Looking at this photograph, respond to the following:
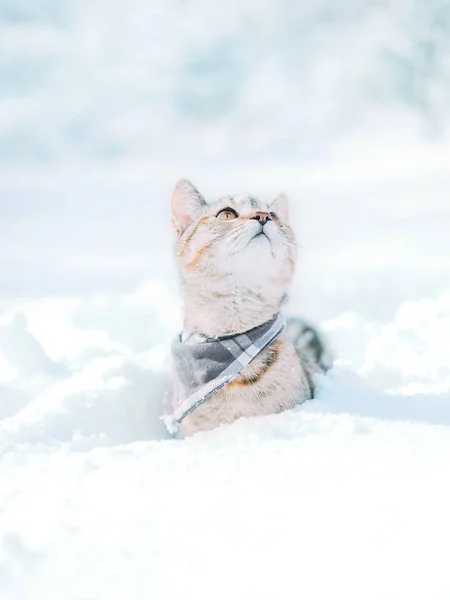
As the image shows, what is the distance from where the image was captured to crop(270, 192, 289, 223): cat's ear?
141 inches

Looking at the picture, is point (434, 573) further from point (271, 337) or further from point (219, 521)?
point (271, 337)

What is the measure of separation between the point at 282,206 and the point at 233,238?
0.69 meters

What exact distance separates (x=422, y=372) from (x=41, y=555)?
175 inches

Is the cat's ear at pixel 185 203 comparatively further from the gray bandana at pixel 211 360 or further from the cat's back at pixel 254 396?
the cat's back at pixel 254 396

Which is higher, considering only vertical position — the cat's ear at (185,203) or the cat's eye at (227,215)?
the cat's ear at (185,203)

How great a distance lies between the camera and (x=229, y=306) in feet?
10.7

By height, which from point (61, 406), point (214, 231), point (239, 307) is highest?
point (214, 231)

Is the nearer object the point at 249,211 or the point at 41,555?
the point at 41,555

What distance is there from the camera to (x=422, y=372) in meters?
5.42

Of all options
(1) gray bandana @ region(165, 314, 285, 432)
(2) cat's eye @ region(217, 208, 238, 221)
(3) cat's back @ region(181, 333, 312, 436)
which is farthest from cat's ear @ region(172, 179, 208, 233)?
(3) cat's back @ region(181, 333, 312, 436)

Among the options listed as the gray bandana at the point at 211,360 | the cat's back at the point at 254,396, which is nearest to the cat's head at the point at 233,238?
the gray bandana at the point at 211,360

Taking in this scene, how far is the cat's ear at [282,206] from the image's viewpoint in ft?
11.8

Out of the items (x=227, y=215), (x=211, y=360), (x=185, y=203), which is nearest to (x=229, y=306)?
(x=211, y=360)

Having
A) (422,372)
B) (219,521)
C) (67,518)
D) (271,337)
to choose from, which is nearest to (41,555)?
(67,518)
